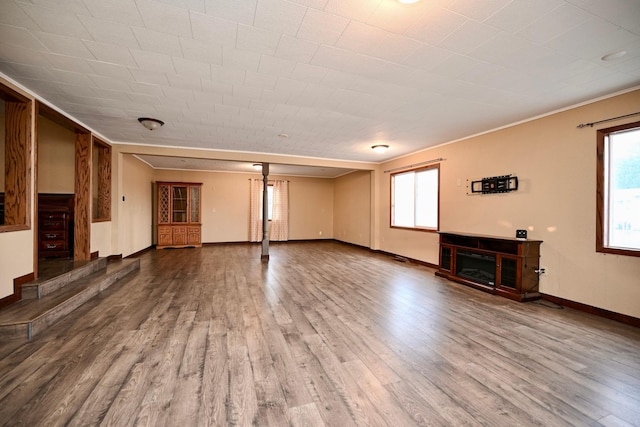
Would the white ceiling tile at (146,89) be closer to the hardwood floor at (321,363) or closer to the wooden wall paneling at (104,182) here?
the hardwood floor at (321,363)

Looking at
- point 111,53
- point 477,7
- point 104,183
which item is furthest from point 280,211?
point 477,7

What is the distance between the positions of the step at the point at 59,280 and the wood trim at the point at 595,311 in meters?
6.62

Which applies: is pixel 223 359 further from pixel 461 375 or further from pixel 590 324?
pixel 590 324

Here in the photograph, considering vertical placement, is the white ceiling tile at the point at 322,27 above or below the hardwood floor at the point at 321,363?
above

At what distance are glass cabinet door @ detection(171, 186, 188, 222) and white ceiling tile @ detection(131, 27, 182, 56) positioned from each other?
6719mm

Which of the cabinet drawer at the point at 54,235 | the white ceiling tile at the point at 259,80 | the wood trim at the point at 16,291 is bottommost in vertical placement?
the wood trim at the point at 16,291

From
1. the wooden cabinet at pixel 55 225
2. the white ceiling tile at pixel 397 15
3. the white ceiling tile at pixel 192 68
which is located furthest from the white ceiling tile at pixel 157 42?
the wooden cabinet at pixel 55 225

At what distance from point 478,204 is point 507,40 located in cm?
323

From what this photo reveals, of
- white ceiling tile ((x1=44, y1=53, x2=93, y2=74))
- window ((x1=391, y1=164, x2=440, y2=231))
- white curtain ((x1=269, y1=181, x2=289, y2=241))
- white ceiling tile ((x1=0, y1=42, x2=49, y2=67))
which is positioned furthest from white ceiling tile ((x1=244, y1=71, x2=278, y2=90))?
white curtain ((x1=269, y1=181, x2=289, y2=241))

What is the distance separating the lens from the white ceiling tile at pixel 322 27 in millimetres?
1932

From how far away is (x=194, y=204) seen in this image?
337 inches

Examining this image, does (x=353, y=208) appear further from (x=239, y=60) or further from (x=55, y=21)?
(x=55, y=21)

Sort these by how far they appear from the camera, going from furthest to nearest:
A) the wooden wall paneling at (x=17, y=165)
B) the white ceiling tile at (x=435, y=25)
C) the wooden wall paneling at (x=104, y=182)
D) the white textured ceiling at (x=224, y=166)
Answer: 1. the white textured ceiling at (x=224, y=166)
2. the wooden wall paneling at (x=104, y=182)
3. the wooden wall paneling at (x=17, y=165)
4. the white ceiling tile at (x=435, y=25)

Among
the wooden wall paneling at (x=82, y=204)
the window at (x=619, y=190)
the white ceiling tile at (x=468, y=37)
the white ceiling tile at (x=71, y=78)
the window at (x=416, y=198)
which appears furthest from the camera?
the window at (x=416, y=198)
